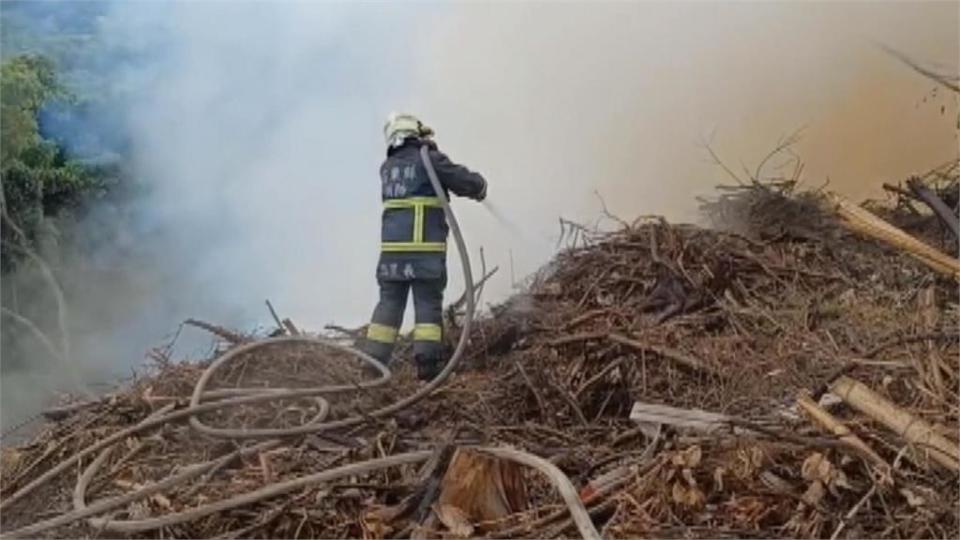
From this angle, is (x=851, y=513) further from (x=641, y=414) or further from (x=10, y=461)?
(x=10, y=461)

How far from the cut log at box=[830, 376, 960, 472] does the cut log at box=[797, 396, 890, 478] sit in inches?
4.7

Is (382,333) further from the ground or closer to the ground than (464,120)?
closer to the ground

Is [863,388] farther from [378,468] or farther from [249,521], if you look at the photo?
[249,521]

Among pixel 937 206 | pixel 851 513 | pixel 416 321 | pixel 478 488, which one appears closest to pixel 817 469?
pixel 851 513

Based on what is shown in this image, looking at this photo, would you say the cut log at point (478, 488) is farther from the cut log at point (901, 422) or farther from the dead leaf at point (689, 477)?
the cut log at point (901, 422)

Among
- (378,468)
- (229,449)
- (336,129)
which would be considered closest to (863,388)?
(378,468)

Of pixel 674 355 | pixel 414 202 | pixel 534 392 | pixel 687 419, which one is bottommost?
pixel 687 419

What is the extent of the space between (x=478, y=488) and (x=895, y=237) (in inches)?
84.6

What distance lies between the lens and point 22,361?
39.7 ft

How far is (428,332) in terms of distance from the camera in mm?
6371

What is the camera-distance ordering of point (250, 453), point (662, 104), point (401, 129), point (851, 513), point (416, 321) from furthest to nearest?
1. point (662, 104)
2. point (401, 129)
3. point (416, 321)
4. point (250, 453)
5. point (851, 513)

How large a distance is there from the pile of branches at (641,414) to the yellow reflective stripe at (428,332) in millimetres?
258

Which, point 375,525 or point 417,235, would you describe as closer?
point 375,525

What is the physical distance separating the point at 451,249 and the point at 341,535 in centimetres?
584
